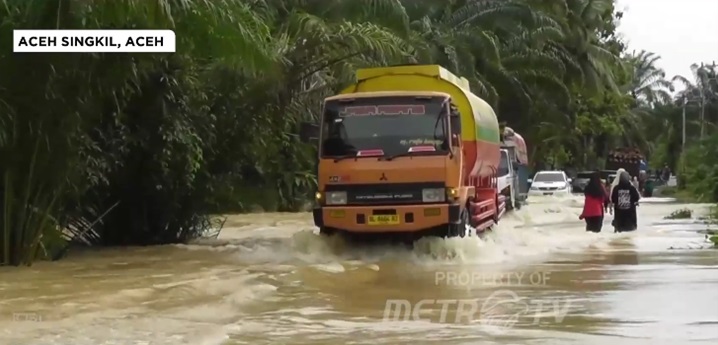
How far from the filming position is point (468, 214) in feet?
54.5

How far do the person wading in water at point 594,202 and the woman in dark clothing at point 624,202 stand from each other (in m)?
0.27

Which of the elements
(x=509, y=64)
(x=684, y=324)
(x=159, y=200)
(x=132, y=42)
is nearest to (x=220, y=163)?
(x=159, y=200)

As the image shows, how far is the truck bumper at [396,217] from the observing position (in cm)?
1524

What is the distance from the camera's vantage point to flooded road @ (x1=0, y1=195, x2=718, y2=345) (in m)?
9.04

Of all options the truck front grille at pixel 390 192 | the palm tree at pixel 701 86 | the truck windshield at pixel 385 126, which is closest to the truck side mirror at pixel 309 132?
the truck windshield at pixel 385 126

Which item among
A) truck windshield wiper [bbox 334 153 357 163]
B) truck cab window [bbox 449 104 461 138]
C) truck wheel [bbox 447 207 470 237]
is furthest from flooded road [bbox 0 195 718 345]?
truck cab window [bbox 449 104 461 138]

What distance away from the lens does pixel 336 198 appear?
15531 mm

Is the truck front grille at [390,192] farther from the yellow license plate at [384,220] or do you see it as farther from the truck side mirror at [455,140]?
the truck side mirror at [455,140]

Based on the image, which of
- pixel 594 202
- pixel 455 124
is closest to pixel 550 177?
pixel 594 202

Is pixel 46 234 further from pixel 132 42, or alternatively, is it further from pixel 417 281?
pixel 417 281

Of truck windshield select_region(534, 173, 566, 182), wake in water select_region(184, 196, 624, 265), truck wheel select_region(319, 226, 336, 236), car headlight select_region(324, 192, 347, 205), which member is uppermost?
truck windshield select_region(534, 173, 566, 182)

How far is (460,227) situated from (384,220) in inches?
45.9

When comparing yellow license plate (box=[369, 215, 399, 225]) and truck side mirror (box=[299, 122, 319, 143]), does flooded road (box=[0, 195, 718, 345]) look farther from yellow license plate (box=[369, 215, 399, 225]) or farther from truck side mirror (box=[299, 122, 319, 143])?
truck side mirror (box=[299, 122, 319, 143])

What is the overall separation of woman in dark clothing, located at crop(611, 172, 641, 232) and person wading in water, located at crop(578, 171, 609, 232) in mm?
267
